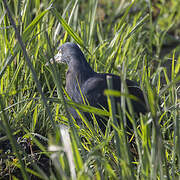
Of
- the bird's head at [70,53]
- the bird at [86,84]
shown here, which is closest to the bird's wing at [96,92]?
the bird at [86,84]

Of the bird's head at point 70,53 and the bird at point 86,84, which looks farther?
the bird's head at point 70,53

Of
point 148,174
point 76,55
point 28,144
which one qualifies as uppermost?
point 76,55

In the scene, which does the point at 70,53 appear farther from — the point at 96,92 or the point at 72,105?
the point at 72,105

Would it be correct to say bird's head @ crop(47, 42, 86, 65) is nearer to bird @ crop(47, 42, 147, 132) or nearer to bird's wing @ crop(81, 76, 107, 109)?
bird @ crop(47, 42, 147, 132)

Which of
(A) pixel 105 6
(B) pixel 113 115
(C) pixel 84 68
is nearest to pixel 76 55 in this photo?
(C) pixel 84 68

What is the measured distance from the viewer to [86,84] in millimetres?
1665

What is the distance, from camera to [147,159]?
90 cm

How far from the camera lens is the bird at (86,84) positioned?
1.58 meters

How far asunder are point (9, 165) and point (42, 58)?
0.68 meters

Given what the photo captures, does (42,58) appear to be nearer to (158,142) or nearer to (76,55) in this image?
(76,55)

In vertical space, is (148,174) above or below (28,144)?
above

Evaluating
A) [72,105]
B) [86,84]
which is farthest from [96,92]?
[72,105]

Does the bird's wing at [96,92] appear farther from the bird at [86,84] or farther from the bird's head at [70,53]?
the bird's head at [70,53]

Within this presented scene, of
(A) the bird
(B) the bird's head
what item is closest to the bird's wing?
(A) the bird
